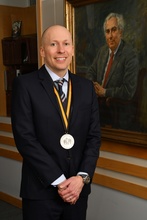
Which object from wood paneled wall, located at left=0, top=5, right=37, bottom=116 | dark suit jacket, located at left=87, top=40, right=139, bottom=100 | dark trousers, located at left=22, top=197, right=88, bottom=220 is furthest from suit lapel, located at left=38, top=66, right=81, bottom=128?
wood paneled wall, located at left=0, top=5, right=37, bottom=116

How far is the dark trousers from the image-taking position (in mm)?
2017

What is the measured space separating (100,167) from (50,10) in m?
1.59

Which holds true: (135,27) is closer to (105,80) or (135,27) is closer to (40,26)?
(105,80)

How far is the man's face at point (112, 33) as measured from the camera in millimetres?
2693

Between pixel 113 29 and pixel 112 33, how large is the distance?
0.03 meters

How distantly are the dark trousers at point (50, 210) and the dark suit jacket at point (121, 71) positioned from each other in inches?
38.6

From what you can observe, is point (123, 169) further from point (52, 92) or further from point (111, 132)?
point (52, 92)

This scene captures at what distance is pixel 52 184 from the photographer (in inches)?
76.4

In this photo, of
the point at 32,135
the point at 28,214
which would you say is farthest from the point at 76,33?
the point at 28,214

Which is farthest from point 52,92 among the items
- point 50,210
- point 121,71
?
point 121,71

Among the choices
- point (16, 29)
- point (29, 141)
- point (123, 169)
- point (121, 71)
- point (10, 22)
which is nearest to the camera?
point (29, 141)

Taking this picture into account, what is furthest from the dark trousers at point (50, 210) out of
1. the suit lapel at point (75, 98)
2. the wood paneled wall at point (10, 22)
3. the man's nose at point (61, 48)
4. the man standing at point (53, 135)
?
the wood paneled wall at point (10, 22)

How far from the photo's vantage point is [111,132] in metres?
2.84

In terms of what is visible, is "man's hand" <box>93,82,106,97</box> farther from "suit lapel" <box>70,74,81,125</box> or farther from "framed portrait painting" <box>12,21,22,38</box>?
"framed portrait painting" <box>12,21,22,38</box>
